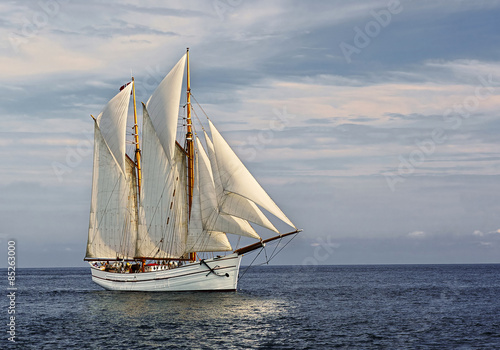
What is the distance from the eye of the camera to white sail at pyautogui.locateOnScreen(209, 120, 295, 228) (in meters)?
59.8

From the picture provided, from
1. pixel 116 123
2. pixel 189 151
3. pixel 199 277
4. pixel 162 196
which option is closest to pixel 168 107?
pixel 189 151

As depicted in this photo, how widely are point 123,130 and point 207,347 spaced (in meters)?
44.0

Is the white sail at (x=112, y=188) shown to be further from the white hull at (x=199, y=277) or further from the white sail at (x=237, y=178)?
the white sail at (x=237, y=178)

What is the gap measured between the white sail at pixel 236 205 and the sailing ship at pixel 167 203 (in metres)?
0.10

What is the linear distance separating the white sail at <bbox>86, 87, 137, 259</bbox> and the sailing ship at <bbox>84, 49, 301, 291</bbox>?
126mm

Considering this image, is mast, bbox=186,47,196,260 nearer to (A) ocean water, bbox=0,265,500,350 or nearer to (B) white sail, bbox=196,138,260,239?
(B) white sail, bbox=196,138,260,239

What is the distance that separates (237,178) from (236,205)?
A: 2.70m

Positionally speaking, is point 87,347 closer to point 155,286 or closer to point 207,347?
point 207,347

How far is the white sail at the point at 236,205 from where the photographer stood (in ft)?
198

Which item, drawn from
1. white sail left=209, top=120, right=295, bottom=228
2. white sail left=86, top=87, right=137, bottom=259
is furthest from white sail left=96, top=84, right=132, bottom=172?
white sail left=209, top=120, right=295, bottom=228

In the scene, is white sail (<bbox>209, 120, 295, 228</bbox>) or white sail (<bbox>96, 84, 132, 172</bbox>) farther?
white sail (<bbox>96, 84, 132, 172</bbox>)

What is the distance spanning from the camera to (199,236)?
68688 mm

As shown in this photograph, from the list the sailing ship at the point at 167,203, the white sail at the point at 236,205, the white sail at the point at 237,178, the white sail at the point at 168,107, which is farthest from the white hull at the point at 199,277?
the white sail at the point at 168,107

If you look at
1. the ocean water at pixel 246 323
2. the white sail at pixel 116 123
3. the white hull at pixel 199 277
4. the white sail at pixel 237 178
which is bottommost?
the ocean water at pixel 246 323
